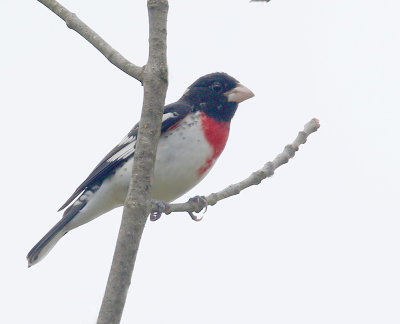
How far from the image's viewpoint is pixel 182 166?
5.26 metres

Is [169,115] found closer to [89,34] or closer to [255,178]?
[255,178]

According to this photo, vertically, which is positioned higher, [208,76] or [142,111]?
[208,76]

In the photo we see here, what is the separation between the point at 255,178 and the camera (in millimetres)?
4406

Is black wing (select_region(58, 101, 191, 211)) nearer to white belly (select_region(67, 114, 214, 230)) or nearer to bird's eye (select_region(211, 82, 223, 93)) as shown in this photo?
white belly (select_region(67, 114, 214, 230))

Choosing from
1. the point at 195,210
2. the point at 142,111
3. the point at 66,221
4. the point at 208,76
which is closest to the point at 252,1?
the point at 142,111

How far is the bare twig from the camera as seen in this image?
439 cm

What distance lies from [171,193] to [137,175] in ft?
8.09

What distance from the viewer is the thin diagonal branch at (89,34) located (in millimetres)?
3312

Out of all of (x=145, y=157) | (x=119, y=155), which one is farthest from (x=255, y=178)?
(x=145, y=157)

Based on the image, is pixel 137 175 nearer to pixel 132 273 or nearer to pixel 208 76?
pixel 132 273

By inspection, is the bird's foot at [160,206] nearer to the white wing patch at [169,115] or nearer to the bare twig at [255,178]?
the bare twig at [255,178]

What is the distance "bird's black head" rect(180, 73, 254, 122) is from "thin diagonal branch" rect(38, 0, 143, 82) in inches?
89.8

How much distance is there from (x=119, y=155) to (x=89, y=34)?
6.86ft

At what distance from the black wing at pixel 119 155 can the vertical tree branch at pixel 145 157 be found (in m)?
2.33
